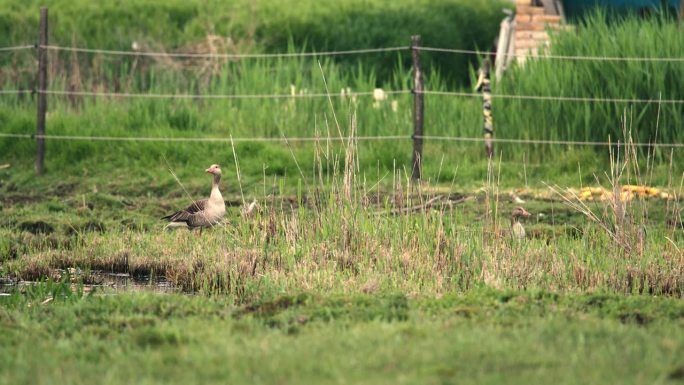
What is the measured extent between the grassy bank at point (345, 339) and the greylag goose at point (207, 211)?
2.42 m

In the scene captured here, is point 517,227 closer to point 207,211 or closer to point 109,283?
point 207,211

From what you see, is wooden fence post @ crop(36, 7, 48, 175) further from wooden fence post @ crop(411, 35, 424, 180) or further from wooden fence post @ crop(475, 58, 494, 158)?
wooden fence post @ crop(475, 58, 494, 158)

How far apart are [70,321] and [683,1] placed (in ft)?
39.2

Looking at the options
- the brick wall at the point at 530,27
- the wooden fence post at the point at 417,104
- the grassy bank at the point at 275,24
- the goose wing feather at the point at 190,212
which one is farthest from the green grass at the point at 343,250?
the grassy bank at the point at 275,24

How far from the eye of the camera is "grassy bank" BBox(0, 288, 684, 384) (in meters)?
5.37

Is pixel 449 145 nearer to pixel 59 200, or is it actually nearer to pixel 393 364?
pixel 59 200

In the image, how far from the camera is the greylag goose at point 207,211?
9797mm

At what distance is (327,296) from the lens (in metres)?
7.16

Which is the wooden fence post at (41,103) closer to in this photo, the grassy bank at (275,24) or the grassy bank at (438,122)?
the grassy bank at (438,122)

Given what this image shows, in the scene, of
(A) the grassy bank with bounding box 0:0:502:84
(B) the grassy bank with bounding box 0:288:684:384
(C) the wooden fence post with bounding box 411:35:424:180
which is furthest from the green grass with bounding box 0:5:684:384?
(A) the grassy bank with bounding box 0:0:502:84

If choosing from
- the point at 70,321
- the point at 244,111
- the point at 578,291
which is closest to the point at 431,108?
the point at 244,111

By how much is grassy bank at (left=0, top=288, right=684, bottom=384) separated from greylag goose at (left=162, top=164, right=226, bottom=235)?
2.42 meters

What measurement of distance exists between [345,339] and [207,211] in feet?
13.2

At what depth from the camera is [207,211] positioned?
9.83 metres
